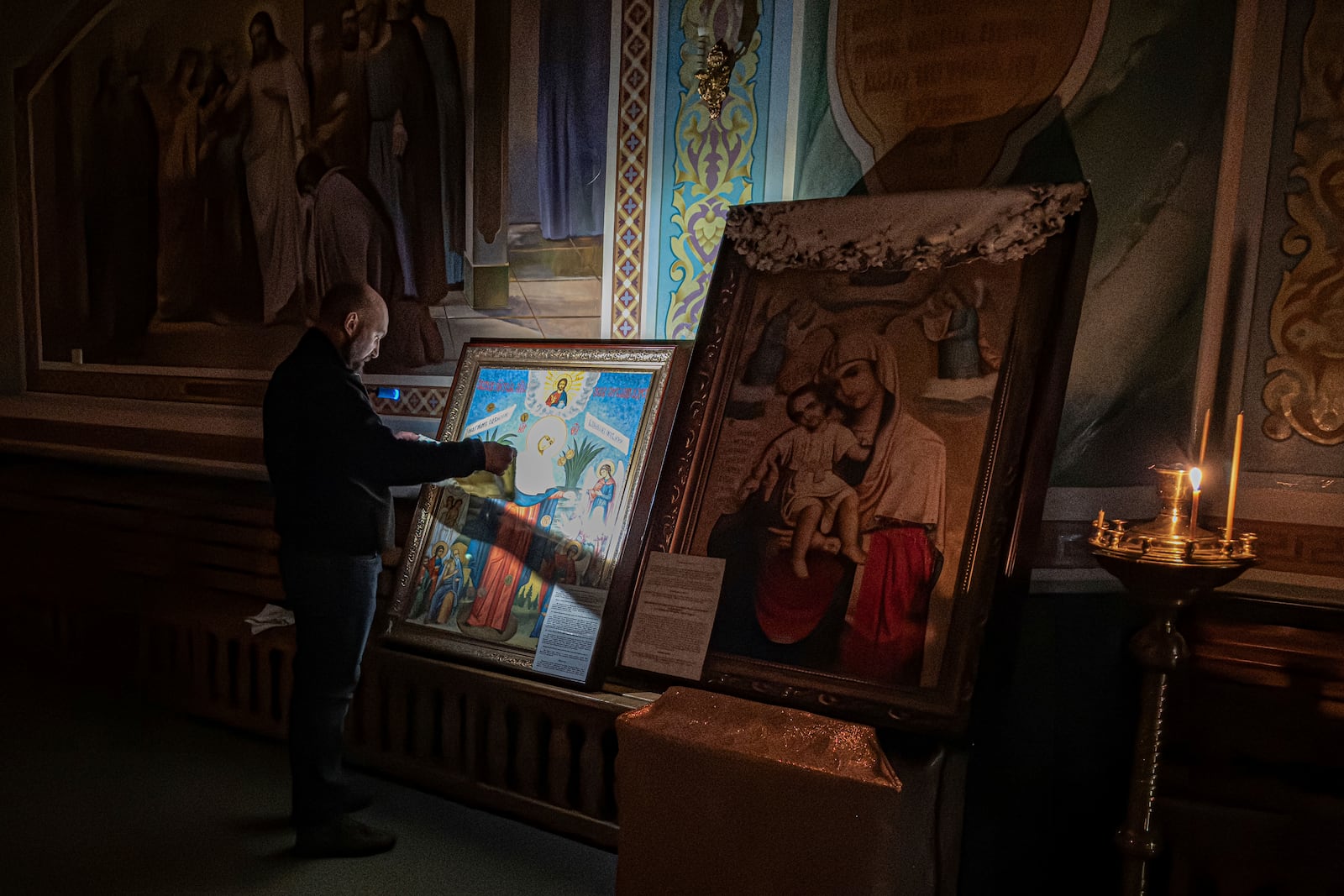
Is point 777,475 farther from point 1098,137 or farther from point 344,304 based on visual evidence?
point 344,304

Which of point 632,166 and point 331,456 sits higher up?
point 632,166

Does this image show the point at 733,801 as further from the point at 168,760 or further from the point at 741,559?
the point at 168,760

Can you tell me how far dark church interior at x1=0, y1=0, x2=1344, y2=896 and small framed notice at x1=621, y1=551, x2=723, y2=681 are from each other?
0.01 m

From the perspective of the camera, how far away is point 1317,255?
230 centimetres

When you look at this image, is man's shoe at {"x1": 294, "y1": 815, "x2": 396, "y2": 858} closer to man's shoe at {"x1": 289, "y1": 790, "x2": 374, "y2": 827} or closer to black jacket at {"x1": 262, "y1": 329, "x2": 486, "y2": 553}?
man's shoe at {"x1": 289, "y1": 790, "x2": 374, "y2": 827}

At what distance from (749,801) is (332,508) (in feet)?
4.96

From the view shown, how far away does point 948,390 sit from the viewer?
2234 mm

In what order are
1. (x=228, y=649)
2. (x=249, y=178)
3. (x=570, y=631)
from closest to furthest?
(x=570, y=631), (x=228, y=649), (x=249, y=178)

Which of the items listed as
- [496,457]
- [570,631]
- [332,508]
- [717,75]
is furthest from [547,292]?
[570,631]

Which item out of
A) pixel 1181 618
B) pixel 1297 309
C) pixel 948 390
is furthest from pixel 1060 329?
pixel 1181 618

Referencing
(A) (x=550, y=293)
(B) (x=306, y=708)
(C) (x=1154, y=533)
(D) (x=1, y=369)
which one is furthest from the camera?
(D) (x=1, y=369)

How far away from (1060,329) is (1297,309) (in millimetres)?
689

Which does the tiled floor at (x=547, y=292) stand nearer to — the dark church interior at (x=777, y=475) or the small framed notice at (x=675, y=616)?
the dark church interior at (x=777, y=475)

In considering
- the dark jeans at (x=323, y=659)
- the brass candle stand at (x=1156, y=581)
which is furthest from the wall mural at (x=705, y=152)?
the brass candle stand at (x=1156, y=581)
